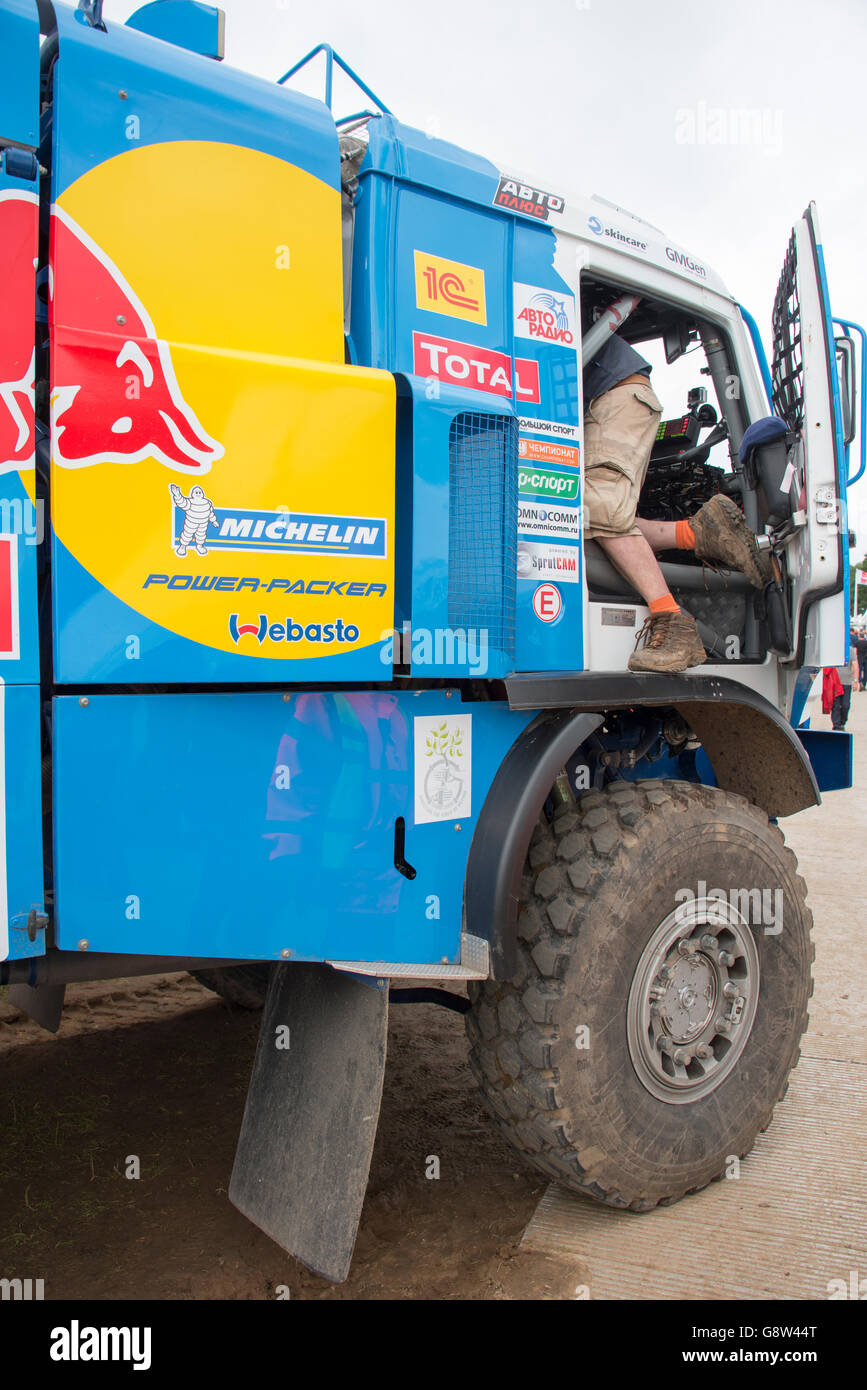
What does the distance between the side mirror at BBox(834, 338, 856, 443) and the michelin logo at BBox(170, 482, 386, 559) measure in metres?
2.05

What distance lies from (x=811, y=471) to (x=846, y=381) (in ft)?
1.36

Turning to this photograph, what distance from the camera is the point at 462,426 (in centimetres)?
243

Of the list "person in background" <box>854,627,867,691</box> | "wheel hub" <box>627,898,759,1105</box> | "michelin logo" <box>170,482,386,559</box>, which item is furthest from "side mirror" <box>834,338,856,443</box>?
"person in background" <box>854,627,867,691</box>

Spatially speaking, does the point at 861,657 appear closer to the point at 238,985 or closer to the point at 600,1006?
the point at 238,985

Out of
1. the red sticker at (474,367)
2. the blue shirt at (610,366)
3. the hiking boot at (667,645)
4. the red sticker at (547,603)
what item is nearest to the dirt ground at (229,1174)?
the hiking boot at (667,645)

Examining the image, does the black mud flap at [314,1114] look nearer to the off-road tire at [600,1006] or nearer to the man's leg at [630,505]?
the off-road tire at [600,1006]

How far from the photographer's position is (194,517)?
6.63ft

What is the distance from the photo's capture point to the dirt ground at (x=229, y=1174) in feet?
8.60

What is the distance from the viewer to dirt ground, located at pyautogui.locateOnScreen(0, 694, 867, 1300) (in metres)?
2.62

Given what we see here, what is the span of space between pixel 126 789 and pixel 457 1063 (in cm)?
260

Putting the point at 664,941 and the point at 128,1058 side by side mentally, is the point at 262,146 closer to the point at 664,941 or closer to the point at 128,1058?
the point at 664,941

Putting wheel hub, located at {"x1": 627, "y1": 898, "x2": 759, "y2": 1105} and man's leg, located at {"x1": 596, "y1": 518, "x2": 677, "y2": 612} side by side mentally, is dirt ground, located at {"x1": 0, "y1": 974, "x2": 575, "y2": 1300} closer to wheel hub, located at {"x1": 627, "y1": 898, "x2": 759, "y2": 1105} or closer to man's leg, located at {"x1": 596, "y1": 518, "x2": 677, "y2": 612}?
wheel hub, located at {"x1": 627, "y1": 898, "x2": 759, "y2": 1105}

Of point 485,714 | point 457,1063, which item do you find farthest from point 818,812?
point 485,714

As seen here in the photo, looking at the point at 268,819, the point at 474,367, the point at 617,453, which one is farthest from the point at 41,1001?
the point at 617,453
